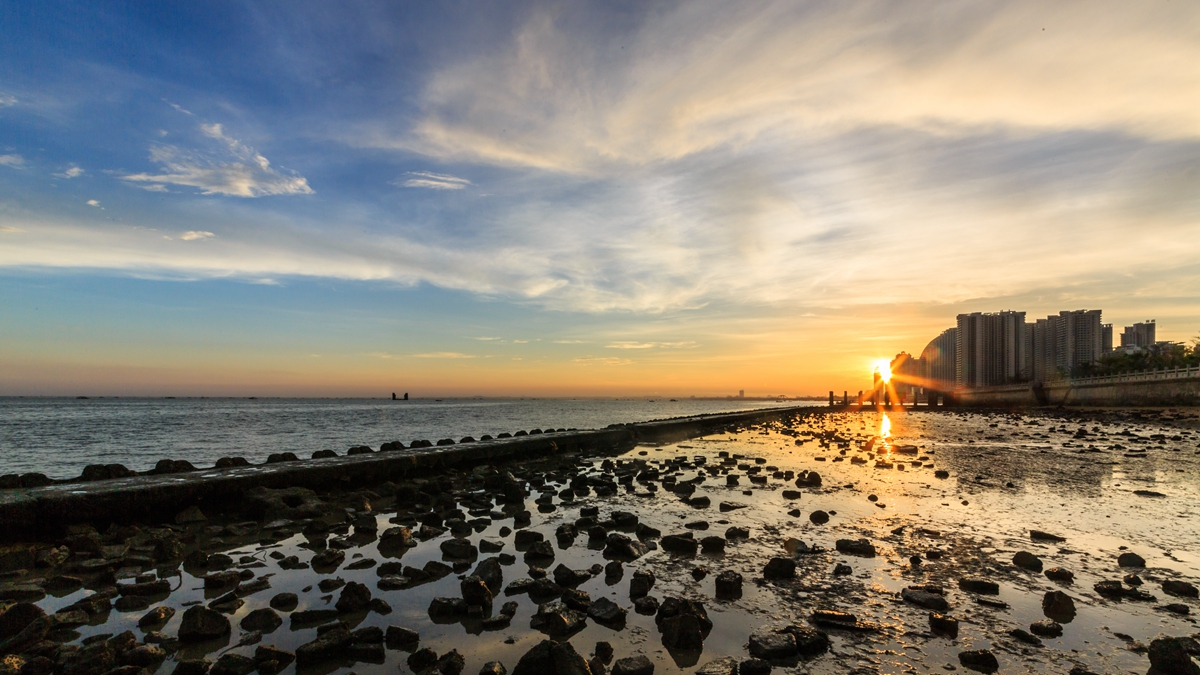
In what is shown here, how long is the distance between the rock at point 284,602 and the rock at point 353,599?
1.25 ft

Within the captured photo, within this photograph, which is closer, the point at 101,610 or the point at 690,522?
the point at 101,610

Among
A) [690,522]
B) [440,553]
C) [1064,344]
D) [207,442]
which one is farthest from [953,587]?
[1064,344]

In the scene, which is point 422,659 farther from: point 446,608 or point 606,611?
point 606,611

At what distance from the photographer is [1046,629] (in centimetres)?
425

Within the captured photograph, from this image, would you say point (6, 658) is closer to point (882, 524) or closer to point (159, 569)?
point (159, 569)

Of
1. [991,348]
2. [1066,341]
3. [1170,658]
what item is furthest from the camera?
[991,348]

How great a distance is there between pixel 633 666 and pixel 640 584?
1.56 metres

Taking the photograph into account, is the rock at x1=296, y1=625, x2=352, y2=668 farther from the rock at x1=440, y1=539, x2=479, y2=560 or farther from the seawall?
the seawall

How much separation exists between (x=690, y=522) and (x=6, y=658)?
7.03 meters

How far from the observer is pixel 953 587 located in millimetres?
5254

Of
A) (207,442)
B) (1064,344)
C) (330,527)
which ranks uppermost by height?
(1064,344)

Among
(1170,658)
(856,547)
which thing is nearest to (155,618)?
(856,547)

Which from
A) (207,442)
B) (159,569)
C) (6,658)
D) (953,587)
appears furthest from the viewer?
(207,442)

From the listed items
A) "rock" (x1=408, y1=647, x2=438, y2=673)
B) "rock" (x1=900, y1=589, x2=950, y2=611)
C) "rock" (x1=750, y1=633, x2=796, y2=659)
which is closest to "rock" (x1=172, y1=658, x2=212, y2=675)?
"rock" (x1=408, y1=647, x2=438, y2=673)
